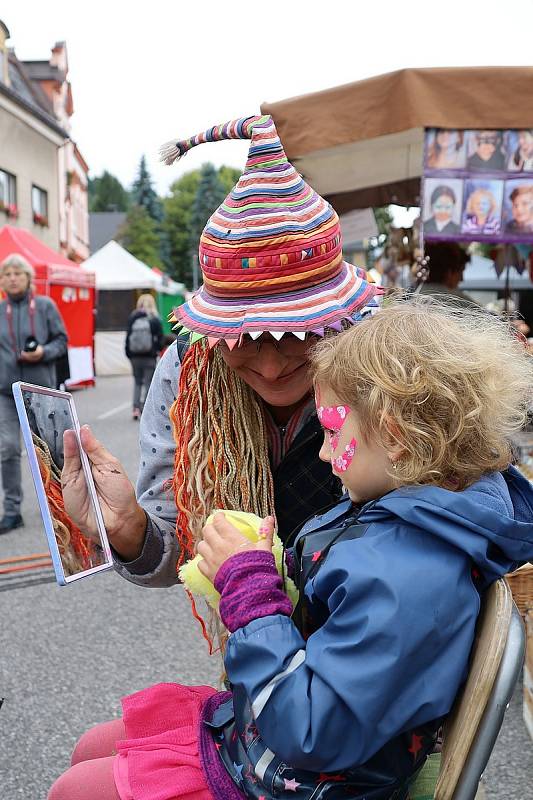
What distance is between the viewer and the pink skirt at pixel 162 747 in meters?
1.20

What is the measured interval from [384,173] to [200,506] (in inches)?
146

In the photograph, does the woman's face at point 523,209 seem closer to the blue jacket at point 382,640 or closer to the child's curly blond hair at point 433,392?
the child's curly blond hair at point 433,392

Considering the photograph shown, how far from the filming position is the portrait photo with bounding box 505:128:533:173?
350 centimetres

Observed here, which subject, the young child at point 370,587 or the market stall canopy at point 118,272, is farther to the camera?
the market stall canopy at point 118,272

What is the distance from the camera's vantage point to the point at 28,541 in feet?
15.8

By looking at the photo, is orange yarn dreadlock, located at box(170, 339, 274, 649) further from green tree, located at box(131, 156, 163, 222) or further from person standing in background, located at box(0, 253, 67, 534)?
green tree, located at box(131, 156, 163, 222)

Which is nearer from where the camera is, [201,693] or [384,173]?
[201,693]

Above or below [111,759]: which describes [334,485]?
above

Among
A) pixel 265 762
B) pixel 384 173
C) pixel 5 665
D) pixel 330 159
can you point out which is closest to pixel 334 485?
pixel 265 762

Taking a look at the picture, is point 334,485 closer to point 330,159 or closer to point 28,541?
point 330,159

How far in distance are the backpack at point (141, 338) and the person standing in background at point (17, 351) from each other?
15.1 feet

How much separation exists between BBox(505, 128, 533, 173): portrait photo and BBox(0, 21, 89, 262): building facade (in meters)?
15.9

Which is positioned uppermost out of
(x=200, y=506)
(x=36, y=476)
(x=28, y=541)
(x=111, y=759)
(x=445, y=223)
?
(x=445, y=223)

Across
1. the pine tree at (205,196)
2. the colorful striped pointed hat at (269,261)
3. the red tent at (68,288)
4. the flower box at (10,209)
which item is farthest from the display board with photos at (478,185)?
the pine tree at (205,196)
